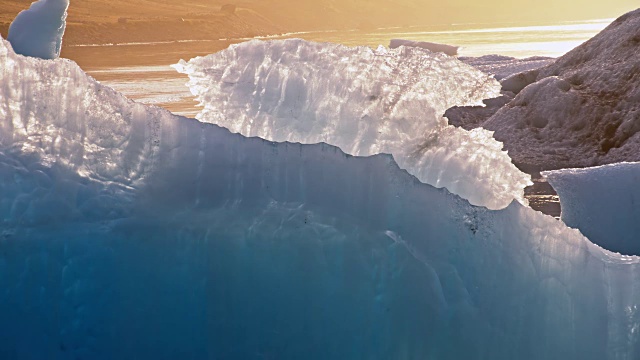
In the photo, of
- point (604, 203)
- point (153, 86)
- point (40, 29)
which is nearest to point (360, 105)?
point (604, 203)

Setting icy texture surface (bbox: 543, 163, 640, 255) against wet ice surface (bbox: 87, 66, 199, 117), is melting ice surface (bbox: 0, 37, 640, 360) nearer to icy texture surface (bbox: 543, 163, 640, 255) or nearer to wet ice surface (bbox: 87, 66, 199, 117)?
icy texture surface (bbox: 543, 163, 640, 255)

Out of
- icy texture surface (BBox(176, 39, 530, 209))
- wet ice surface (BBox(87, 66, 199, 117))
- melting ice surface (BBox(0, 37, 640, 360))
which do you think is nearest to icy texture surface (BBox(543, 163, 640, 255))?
icy texture surface (BBox(176, 39, 530, 209))

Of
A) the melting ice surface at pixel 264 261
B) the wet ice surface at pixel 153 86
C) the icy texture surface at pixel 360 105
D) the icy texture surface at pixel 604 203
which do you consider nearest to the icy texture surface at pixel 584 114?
the icy texture surface at pixel 604 203

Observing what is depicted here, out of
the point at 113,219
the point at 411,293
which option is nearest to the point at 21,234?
the point at 113,219

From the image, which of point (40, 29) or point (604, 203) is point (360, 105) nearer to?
point (604, 203)

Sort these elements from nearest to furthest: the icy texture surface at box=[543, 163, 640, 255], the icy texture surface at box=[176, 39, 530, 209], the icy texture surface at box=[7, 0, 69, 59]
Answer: the icy texture surface at box=[176, 39, 530, 209], the icy texture surface at box=[7, 0, 69, 59], the icy texture surface at box=[543, 163, 640, 255]

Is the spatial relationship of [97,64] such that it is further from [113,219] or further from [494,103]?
[113,219]

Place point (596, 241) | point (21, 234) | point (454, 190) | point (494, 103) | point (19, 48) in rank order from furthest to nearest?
point (494, 103) → point (596, 241) → point (19, 48) → point (454, 190) → point (21, 234)

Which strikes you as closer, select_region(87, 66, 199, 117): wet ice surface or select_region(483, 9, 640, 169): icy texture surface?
select_region(483, 9, 640, 169): icy texture surface

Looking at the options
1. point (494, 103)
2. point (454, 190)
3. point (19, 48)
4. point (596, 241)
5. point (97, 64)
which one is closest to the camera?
point (454, 190)
